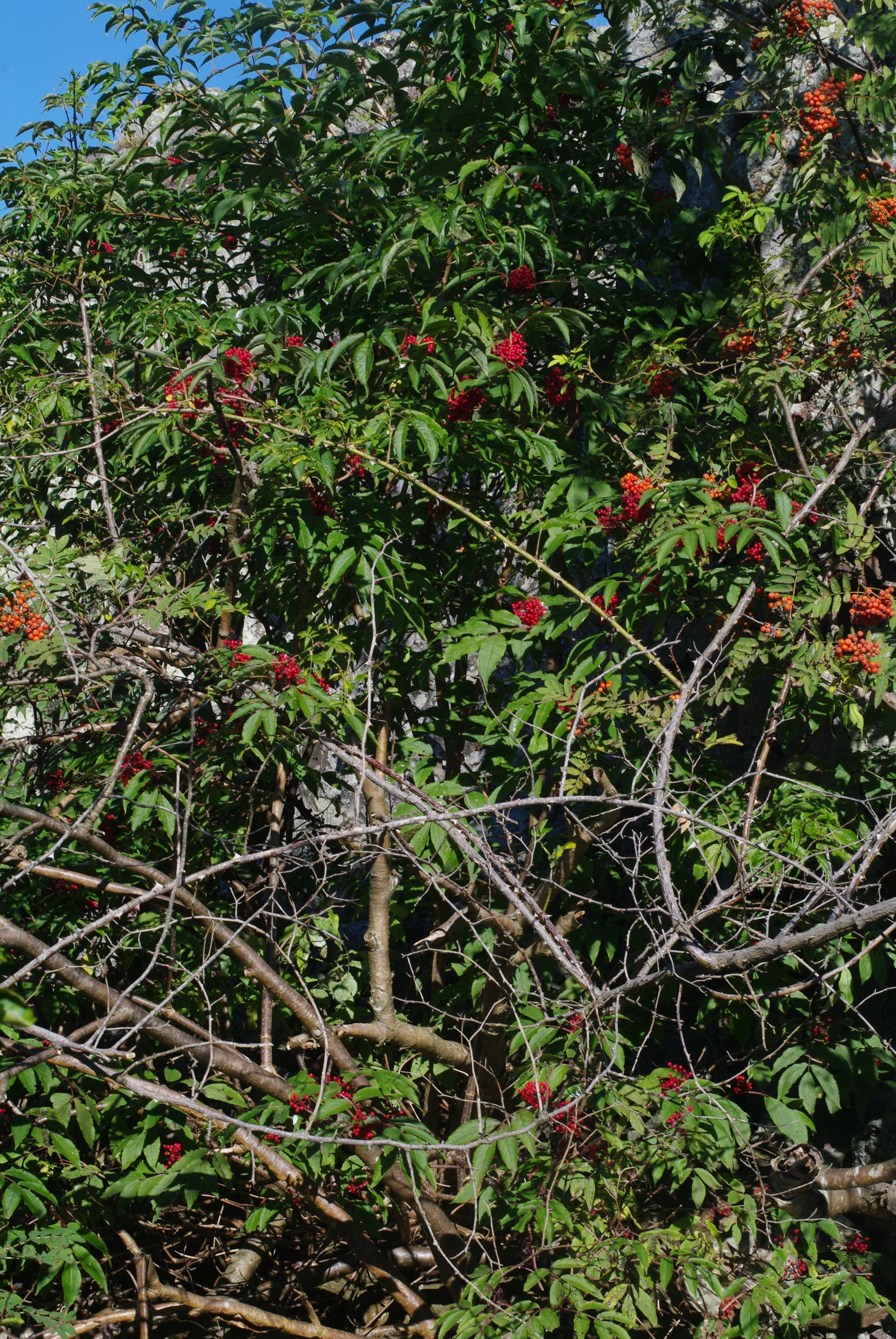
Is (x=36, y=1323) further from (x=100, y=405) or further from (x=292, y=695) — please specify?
(x=100, y=405)

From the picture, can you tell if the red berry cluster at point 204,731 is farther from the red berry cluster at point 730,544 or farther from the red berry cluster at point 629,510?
the red berry cluster at point 730,544

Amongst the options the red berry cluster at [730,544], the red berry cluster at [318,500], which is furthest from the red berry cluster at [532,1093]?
the red berry cluster at [318,500]

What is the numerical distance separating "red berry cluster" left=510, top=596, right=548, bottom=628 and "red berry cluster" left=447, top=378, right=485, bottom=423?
0.47 m

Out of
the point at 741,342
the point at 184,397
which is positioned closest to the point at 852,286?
the point at 741,342

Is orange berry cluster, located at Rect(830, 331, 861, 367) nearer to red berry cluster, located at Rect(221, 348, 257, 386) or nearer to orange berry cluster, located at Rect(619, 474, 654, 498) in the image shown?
orange berry cluster, located at Rect(619, 474, 654, 498)

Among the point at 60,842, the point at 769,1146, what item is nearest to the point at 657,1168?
the point at 769,1146

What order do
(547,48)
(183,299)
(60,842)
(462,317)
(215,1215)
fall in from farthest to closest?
(183,299) → (215,1215) → (547,48) → (462,317) → (60,842)

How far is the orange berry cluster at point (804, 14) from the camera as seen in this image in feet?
8.98

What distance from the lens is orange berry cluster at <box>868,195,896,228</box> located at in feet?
8.68

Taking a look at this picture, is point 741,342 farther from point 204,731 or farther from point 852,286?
point 204,731

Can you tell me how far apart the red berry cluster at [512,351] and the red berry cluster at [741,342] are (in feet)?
2.11

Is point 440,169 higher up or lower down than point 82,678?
higher up

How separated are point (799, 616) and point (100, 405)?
6.87ft

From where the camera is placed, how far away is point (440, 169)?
8.87 ft
